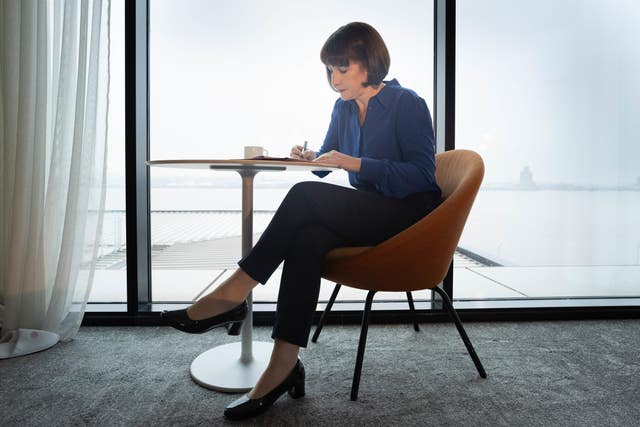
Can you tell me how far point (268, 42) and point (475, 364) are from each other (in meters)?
1.69

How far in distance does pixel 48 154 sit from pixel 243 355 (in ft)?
3.62

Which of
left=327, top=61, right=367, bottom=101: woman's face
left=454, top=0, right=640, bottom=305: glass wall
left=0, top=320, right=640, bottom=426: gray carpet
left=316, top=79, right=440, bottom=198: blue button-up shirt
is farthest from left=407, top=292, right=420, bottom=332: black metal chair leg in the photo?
left=327, top=61, right=367, bottom=101: woman's face

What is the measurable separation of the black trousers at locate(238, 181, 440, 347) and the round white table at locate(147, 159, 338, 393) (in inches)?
5.3

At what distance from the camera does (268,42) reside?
209cm

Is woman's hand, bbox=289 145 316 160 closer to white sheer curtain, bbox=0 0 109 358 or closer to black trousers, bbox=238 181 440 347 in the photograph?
black trousers, bbox=238 181 440 347

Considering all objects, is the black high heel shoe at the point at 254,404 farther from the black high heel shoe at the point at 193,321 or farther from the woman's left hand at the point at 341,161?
the woman's left hand at the point at 341,161

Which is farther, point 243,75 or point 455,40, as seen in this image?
point 243,75

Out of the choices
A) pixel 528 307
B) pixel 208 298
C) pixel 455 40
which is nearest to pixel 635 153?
pixel 528 307

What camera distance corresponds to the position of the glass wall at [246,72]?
2023mm

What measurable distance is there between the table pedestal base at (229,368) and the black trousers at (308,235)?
288mm

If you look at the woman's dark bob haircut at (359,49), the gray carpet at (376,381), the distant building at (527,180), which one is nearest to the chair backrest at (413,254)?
the gray carpet at (376,381)

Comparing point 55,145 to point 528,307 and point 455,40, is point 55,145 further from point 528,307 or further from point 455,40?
point 528,307

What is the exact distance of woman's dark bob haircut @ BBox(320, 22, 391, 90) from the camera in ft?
4.43

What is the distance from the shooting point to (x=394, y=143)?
1354 mm
